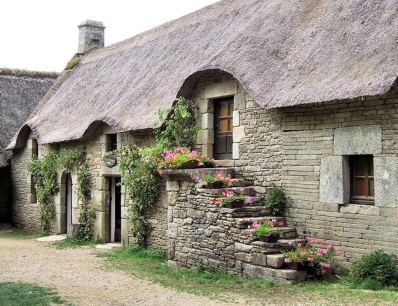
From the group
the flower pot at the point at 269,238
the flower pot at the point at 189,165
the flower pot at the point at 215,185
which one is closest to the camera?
the flower pot at the point at 269,238

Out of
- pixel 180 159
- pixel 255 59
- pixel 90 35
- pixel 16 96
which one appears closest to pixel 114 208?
pixel 180 159

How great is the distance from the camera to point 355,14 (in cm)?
973

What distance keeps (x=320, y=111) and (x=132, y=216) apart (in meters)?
5.55

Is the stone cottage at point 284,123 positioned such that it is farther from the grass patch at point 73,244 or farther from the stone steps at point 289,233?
the grass patch at point 73,244

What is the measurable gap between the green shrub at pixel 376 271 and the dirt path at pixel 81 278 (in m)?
2.15

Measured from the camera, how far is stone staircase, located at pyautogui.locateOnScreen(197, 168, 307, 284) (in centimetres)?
864

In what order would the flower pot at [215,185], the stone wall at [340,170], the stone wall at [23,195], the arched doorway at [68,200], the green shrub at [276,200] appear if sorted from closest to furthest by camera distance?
the stone wall at [340,170] < the green shrub at [276,200] < the flower pot at [215,185] < the arched doorway at [68,200] < the stone wall at [23,195]

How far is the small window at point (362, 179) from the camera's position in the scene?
885 cm

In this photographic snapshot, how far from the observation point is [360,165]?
29.6ft

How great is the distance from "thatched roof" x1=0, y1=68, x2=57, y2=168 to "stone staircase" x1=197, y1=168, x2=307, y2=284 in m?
13.2

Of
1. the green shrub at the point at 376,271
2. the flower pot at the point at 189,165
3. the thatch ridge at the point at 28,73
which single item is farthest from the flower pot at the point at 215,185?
the thatch ridge at the point at 28,73

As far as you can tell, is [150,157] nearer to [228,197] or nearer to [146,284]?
[228,197]

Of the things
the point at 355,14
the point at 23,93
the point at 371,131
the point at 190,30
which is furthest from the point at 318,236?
the point at 23,93

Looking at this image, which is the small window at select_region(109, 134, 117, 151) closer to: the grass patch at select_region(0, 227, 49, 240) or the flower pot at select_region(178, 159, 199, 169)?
the grass patch at select_region(0, 227, 49, 240)
